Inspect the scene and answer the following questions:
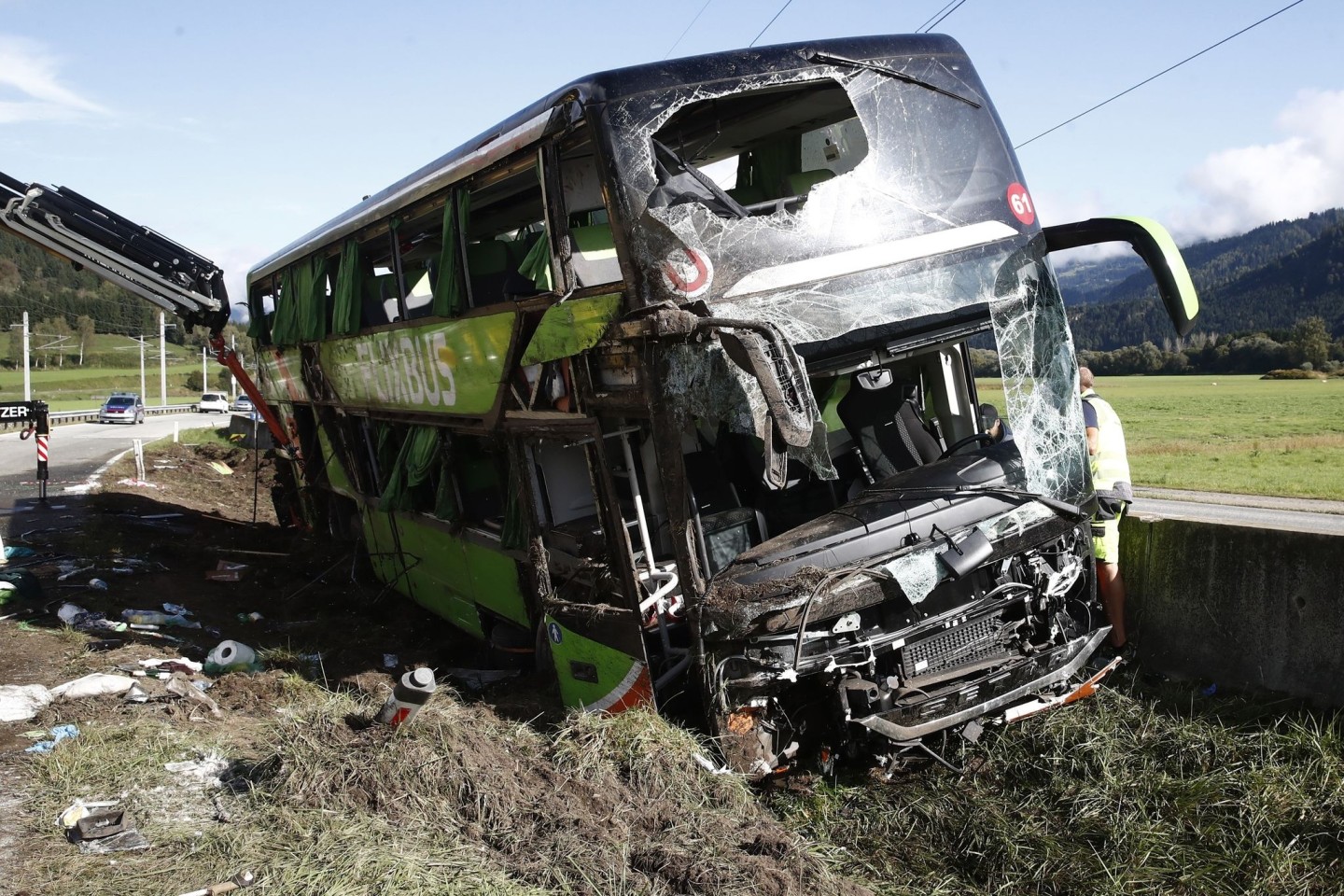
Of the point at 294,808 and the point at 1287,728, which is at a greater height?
the point at 294,808

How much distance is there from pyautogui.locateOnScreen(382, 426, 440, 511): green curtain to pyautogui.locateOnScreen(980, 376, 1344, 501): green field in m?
4.34

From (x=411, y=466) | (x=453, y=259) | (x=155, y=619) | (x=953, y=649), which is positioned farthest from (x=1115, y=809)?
(x=155, y=619)

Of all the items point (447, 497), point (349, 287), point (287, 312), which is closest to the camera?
point (447, 497)

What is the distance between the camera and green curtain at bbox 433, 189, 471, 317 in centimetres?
650

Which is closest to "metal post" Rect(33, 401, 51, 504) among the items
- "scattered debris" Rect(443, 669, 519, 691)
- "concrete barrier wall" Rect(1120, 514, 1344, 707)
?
"scattered debris" Rect(443, 669, 519, 691)

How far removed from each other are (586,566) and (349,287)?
14.7ft

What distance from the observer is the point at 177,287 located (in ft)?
41.4

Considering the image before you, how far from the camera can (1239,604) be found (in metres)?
6.06

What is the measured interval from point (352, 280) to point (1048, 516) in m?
6.34

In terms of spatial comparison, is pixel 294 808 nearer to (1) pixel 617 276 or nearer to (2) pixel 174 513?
(1) pixel 617 276

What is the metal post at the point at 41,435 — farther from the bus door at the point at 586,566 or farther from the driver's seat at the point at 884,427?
the driver's seat at the point at 884,427

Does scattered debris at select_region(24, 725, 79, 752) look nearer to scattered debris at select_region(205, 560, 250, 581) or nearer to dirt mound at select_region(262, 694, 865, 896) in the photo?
dirt mound at select_region(262, 694, 865, 896)

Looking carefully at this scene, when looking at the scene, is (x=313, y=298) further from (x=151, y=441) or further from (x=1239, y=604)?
(x=151, y=441)

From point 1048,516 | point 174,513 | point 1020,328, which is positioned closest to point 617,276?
point 1020,328
